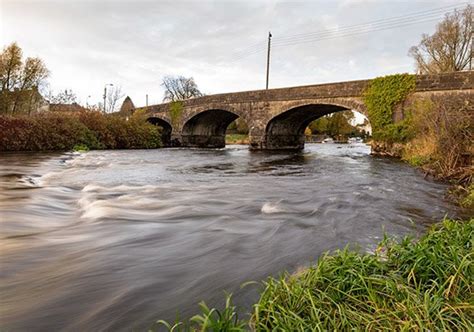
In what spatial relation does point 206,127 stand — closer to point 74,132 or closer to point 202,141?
point 202,141

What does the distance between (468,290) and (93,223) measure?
4.00 meters

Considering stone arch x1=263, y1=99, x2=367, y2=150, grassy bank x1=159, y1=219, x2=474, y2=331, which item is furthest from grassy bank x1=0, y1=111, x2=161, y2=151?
grassy bank x1=159, y1=219, x2=474, y2=331

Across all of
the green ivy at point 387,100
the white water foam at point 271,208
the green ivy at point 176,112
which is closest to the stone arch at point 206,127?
the green ivy at point 176,112

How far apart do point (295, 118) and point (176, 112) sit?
11141 mm

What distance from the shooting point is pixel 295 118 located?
78.5 ft

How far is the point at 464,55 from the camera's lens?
1088 inches

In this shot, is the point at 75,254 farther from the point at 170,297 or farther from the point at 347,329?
the point at 347,329

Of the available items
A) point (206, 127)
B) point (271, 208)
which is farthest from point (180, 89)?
point (271, 208)

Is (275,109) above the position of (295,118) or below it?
above

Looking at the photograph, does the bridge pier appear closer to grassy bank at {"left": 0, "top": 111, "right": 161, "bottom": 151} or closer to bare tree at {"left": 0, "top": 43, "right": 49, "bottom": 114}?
grassy bank at {"left": 0, "top": 111, "right": 161, "bottom": 151}

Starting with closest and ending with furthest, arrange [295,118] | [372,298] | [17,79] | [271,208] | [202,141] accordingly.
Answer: [372,298]
[271,208]
[295,118]
[17,79]
[202,141]

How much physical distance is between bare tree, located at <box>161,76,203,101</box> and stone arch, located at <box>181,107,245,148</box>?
2991 cm

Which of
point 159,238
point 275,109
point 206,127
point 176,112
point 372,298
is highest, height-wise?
point 176,112

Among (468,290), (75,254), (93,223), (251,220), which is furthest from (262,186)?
(468,290)
